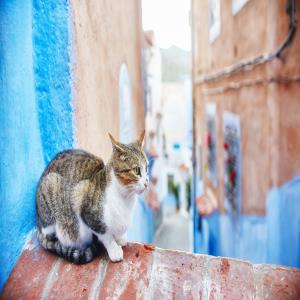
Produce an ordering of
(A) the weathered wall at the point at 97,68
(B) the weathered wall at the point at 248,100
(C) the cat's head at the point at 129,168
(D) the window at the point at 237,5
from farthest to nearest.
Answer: (D) the window at the point at 237,5
(B) the weathered wall at the point at 248,100
(A) the weathered wall at the point at 97,68
(C) the cat's head at the point at 129,168

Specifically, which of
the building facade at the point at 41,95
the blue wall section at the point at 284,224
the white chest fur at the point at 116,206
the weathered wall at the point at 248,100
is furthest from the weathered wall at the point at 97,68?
the blue wall section at the point at 284,224

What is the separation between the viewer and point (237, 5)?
3.75 meters

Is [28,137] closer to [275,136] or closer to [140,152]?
[140,152]

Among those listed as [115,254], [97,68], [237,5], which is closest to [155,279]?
[115,254]

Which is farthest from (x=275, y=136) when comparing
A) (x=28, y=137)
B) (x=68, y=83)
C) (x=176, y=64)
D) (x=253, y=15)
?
(x=176, y=64)

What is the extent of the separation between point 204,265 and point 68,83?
0.96m

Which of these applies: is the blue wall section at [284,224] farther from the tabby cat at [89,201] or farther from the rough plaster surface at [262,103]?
the tabby cat at [89,201]

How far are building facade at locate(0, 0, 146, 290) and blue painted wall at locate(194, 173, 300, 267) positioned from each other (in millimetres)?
1478

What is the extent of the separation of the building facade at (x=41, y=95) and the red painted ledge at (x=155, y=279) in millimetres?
99

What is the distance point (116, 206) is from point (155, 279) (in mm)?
289

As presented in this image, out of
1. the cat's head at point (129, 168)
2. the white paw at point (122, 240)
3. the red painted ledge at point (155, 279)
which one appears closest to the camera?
the red painted ledge at point (155, 279)

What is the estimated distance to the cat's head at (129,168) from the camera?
4.31ft

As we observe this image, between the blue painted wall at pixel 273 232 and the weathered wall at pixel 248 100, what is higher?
the weathered wall at pixel 248 100

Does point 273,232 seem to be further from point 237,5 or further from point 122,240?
point 237,5
